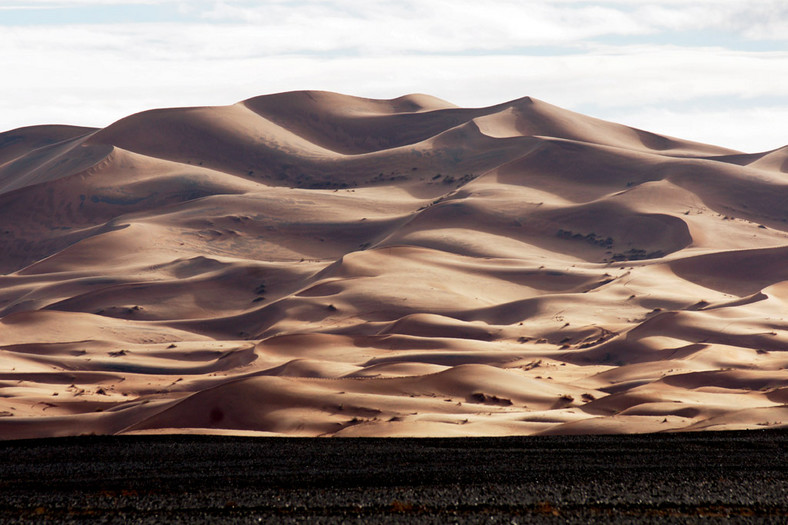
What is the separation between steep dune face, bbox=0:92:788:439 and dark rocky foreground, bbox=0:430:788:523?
3.87 metres

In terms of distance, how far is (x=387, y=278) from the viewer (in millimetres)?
54688

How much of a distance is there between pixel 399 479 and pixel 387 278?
139 ft

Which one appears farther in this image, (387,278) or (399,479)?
(387,278)

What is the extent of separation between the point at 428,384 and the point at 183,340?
77.4 feet

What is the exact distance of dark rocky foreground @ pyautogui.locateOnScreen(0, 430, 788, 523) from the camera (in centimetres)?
1045

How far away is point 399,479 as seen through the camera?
12266mm

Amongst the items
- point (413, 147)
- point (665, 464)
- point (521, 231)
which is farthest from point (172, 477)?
point (413, 147)

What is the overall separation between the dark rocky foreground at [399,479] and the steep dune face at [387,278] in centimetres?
387

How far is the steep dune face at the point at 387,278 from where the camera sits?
24000 millimetres

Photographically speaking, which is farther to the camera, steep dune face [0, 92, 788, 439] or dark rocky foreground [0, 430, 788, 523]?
steep dune face [0, 92, 788, 439]

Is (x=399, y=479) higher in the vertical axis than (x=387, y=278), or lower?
higher

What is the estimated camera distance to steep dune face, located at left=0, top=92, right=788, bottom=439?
24.0 meters

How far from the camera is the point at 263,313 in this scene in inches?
2036

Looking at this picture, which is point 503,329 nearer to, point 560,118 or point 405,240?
point 405,240
